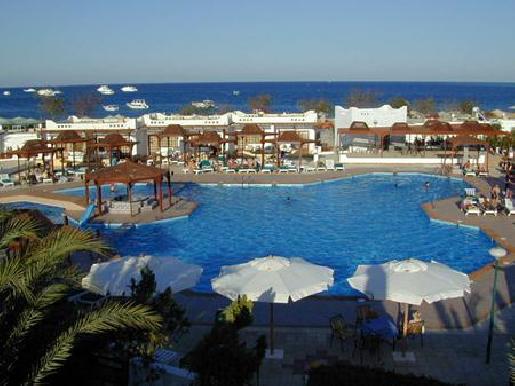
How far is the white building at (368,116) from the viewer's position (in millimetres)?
34656

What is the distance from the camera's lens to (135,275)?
9516mm

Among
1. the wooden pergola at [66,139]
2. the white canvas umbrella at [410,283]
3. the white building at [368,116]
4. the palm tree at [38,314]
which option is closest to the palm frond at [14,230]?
the palm tree at [38,314]

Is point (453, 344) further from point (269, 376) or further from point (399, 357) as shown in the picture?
point (269, 376)

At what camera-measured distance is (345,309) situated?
439 inches

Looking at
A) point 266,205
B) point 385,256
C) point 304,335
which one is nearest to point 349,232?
point 385,256

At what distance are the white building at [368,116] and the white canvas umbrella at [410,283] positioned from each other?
993 inches

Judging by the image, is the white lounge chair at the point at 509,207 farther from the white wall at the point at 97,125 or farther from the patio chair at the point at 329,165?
the white wall at the point at 97,125

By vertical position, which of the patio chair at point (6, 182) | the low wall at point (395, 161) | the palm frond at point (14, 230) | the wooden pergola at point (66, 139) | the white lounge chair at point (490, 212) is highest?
the palm frond at point (14, 230)

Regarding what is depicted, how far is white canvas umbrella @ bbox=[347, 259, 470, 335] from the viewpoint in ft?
28.9

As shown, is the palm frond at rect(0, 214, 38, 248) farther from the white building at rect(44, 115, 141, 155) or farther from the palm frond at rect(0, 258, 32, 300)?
the white building at rect(44, 115, 141, 155)

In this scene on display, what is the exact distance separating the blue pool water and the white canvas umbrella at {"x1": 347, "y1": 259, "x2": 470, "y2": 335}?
3.78m

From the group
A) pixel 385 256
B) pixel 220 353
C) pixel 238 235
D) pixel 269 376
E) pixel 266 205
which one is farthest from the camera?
pixel 266 205

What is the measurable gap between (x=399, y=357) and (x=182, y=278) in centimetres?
365

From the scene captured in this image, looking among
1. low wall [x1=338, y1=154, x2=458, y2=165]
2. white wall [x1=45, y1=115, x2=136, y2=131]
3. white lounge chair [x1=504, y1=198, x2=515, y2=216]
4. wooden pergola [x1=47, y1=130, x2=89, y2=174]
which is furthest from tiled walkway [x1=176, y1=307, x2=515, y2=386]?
white wall [x1=45, y1=115, x2=136, y2=131]
